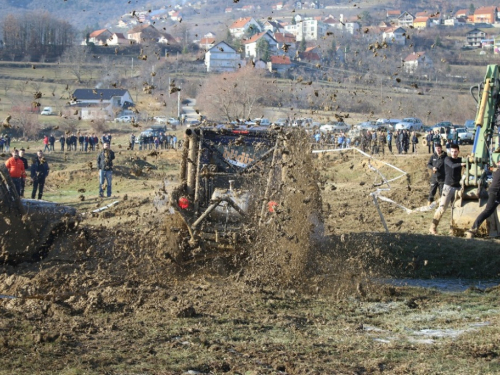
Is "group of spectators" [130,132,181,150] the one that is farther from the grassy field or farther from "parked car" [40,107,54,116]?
the grassy field

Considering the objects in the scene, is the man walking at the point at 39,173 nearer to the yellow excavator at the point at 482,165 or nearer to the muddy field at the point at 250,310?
the muddy field at the point at 250,310

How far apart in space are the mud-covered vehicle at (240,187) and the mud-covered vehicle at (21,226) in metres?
2.25

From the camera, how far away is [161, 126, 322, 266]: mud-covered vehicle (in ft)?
34.1

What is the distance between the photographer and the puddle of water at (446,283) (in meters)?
10.6

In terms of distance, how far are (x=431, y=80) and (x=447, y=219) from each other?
54.4 meters

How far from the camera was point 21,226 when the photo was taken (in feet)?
36.3

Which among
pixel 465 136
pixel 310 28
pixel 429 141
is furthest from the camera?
pixel 310 28

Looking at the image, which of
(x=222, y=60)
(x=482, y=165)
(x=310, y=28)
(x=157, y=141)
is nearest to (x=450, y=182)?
(x=482, y=165)

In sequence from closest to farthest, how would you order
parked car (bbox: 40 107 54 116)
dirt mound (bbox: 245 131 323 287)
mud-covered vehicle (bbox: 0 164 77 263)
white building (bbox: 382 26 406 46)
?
dirt mound (bbox: 245 131 323 287)
mud-covered vehicle (bbox: 0 164 77 263)
white building (bbox: 382 26 406 46)
parked car (bbox: 40 107 54 116)

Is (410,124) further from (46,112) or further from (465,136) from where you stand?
(46,112)

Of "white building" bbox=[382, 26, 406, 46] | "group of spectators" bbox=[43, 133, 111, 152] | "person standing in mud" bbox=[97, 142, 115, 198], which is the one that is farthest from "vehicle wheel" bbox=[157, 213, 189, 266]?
"group of spectators" bbox=[43, 133, 111, 152]

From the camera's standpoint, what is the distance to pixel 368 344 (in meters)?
7.00

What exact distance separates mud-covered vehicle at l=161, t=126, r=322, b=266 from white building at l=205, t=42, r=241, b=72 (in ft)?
170

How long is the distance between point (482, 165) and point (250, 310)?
311 inches
